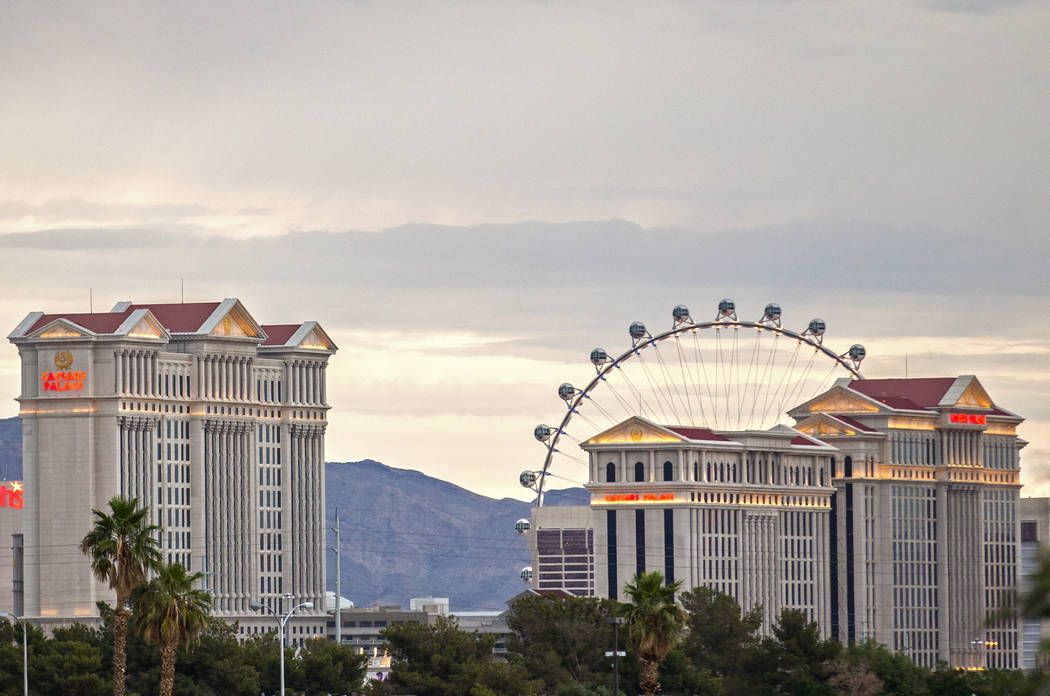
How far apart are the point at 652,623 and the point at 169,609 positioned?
32853mm

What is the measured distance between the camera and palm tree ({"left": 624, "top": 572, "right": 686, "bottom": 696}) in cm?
15412

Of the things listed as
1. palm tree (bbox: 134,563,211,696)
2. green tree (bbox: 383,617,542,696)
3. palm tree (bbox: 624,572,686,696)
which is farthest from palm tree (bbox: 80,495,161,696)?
green tree (bbox: 383,617,542,696)

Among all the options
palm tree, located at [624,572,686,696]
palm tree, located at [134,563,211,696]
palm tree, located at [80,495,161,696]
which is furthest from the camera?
palm tree, located at [624,572,686,696]

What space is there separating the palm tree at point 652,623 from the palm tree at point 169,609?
28760mm

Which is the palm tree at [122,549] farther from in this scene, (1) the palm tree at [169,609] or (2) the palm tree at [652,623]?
(2) the palm tree at [652,623]

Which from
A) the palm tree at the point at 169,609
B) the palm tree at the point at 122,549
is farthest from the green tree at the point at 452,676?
the palm tree at the point at 122,549

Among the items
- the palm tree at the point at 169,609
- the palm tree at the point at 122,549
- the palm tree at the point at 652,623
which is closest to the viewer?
the palm tree at the point at 169,609

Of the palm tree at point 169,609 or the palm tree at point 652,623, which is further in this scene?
the palm tree at point 652,623

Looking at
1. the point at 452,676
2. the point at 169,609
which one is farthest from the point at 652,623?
the point at 452,676

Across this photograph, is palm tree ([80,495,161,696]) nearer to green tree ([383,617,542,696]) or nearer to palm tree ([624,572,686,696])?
palm tree ([624,572,686,696])

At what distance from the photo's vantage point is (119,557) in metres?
141

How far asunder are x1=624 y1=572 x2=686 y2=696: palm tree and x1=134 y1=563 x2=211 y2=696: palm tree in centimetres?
2876

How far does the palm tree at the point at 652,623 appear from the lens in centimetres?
15412

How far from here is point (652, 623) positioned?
154250 millimetres
